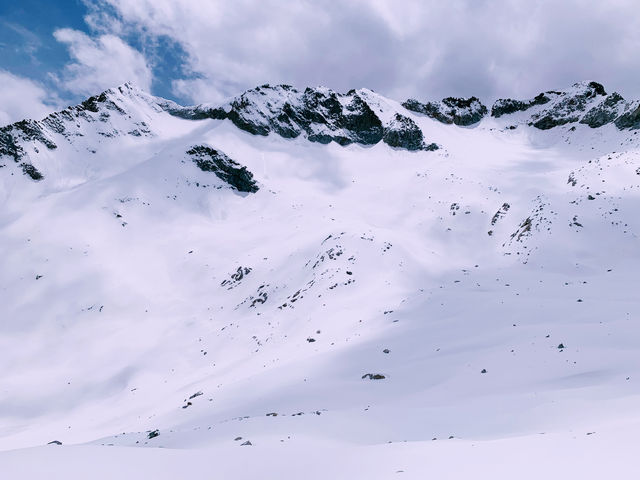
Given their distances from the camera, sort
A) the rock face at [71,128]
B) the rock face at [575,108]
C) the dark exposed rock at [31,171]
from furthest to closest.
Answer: the rock face at [71,128] < the rock face at [575,108] < the dark exposed rock at [31,171]

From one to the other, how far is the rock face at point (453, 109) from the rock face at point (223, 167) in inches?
2391

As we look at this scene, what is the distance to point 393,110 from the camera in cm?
11544

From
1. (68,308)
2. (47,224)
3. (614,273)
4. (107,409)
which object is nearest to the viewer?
(614,273)

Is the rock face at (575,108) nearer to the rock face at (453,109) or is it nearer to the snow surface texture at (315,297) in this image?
the snow surface texture at (315,297)

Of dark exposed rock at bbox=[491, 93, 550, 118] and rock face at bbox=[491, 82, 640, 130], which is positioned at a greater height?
dark exposed rock at bbox=[491, 93, 550, 118]

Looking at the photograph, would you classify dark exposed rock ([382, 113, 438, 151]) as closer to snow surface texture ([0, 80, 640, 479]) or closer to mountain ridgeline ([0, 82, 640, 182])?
mountain ridgeline ([0, 82, 640, 182])

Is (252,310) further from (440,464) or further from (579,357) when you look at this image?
(440,464)

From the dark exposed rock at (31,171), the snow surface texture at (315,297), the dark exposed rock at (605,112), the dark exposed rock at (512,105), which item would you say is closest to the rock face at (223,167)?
the snow surface texture at (315,297)

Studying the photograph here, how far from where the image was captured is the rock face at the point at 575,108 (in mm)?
82344

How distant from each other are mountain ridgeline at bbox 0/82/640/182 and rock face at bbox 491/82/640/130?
23 cm

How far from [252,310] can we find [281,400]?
24.6 metres

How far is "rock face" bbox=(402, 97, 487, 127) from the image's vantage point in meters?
115

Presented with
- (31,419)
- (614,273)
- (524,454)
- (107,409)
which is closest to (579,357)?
(524,454)

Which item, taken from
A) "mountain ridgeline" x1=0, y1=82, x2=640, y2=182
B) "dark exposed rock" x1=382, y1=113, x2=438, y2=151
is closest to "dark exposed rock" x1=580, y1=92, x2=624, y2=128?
"mountain ridgeline" x1=0, y1=82, x2=640, y2=182
